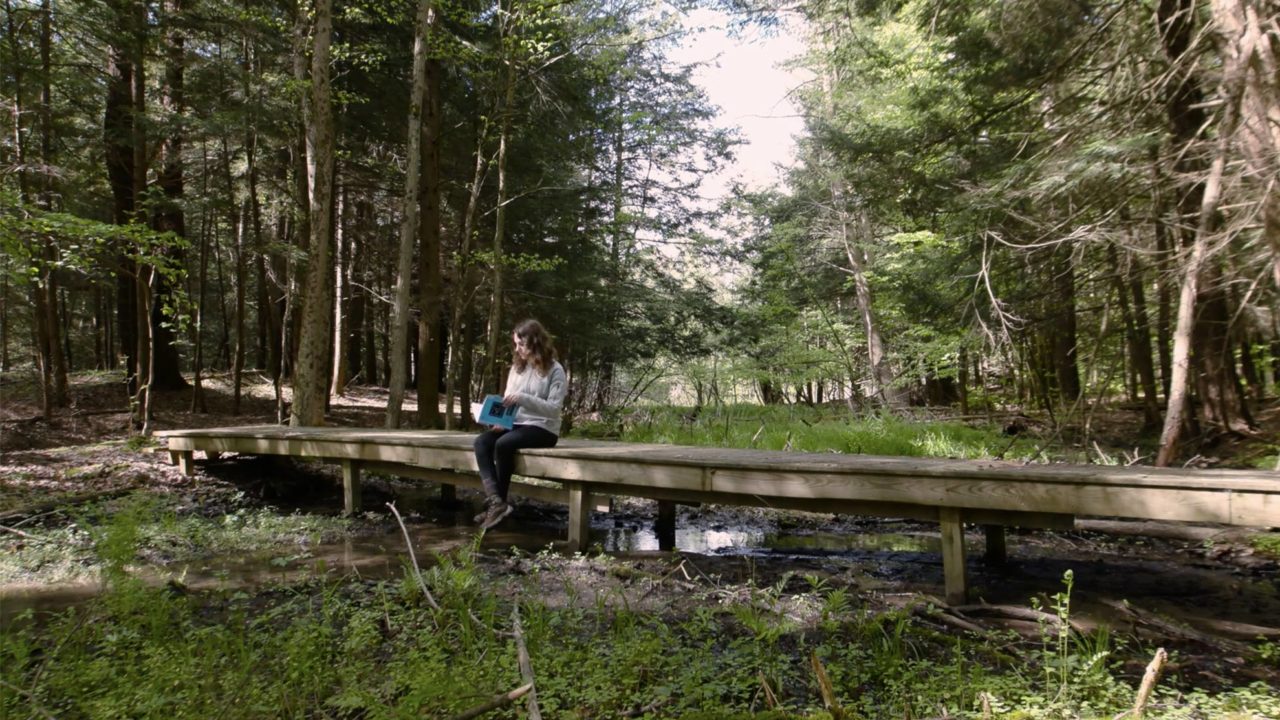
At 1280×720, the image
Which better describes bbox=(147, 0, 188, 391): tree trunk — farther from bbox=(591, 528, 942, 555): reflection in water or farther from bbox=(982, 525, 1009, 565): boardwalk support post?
bbox=(982, 525, 1009, 565): boardwalk support post

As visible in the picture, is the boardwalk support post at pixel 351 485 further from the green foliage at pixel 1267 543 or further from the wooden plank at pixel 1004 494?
the green foliage at pixel 1267 543

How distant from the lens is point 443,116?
12.0m

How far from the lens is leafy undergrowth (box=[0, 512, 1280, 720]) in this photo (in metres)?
2.60

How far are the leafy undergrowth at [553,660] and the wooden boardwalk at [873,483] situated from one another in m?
0.63

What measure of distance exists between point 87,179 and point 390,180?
5249 millimetres

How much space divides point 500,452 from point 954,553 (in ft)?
11.9

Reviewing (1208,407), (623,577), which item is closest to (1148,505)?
(623,577)

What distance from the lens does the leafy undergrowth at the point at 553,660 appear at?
260 cm

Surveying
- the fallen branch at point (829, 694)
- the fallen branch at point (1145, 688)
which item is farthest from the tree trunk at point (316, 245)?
the fallen branch at point (1145, 688)

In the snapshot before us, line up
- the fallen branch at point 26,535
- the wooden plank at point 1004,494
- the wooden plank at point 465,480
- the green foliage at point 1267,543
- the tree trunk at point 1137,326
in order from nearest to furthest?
the wooden plank at point 1004,494 < the green foliage at point 1267,543 < the fallen branch at point 26,535 < the wooden plank at point 465,480 < the tree trunk at point 1137,326

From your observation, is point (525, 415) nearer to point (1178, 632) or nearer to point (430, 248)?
point (1178, 632)

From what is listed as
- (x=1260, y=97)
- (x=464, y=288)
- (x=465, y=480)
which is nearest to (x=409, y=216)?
(x=464, y=288)

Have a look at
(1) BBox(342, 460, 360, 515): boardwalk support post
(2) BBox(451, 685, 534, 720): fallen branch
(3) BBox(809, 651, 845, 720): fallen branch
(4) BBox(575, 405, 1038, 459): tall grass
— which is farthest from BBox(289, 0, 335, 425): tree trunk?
(3) BBox(809, 651, 845, 720): fallen branch

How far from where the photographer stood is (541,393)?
232 inches
